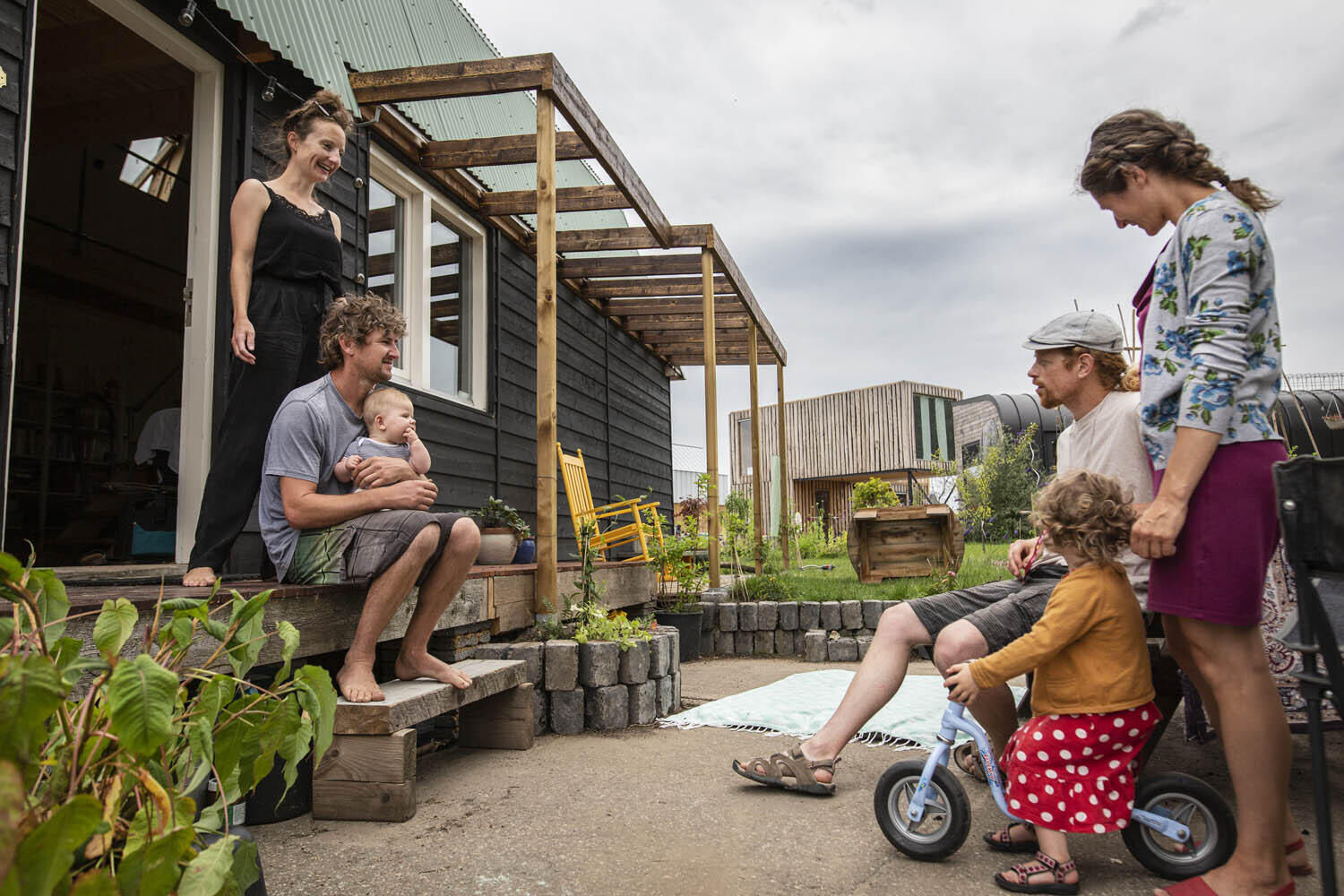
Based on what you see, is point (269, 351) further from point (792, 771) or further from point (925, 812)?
point (925, 812)

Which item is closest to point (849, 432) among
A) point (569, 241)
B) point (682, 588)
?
point (569, 241)

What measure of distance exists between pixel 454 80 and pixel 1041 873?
4168 mm

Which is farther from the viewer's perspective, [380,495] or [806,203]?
[806,203]

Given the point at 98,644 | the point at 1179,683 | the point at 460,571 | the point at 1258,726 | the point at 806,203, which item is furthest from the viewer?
the point at 806,203

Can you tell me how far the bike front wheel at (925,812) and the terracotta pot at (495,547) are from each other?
290cm

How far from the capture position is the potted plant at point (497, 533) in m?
4.55

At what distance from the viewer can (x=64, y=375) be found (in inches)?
232

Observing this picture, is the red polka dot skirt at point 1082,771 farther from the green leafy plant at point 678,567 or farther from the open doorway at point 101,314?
the open doorway at point 101,314

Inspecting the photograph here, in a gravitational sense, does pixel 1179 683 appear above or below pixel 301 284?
below

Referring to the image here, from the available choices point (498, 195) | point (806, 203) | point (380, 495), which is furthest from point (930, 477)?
point (380, 495)

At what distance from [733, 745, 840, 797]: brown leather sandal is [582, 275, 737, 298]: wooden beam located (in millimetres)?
5860

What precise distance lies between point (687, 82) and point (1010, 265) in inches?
163

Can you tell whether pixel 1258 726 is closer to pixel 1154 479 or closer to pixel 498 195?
pixel 1154 479

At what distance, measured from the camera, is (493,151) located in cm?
509
